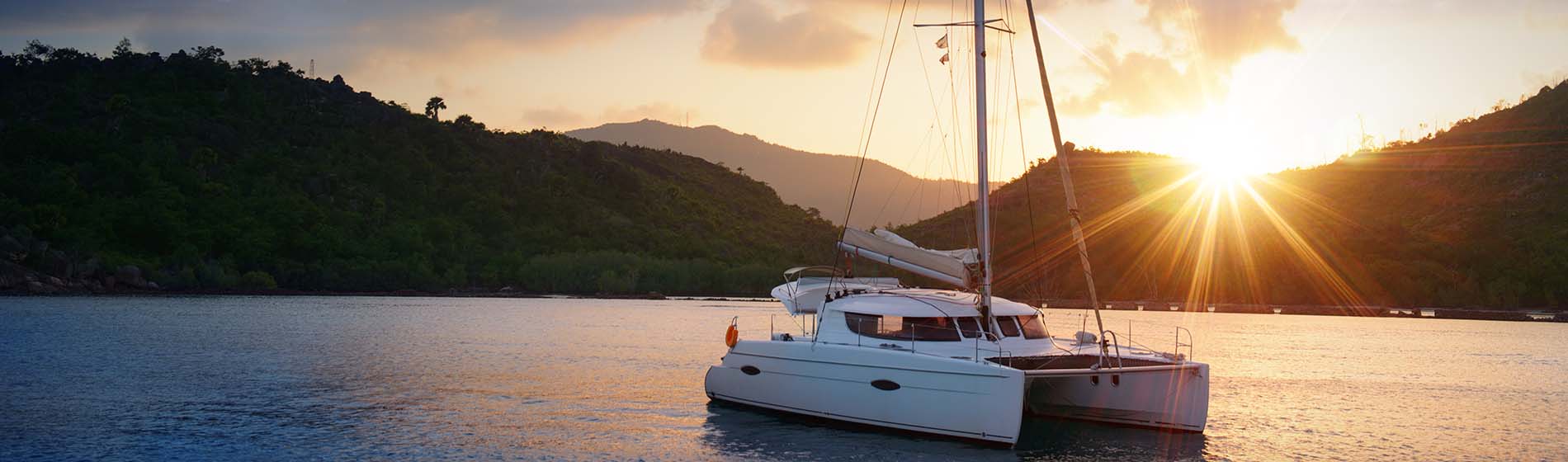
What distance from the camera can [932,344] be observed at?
20.2 meters

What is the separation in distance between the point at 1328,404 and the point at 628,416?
1747 cm

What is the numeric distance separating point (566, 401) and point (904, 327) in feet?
31.1

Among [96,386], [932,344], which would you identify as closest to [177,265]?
[96,386]

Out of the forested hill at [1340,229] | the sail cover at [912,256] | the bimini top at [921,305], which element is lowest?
the bimini top at [921,305]

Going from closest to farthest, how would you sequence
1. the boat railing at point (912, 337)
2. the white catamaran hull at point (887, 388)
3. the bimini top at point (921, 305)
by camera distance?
the white catamaran hull at point (887, 388) < the boat railing at point (912, 337) < the bimini top at point (921, 305)

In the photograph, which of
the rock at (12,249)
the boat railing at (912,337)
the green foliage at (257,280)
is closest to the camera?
the boat railing at (912,337)

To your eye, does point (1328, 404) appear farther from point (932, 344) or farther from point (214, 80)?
point (214, 80)

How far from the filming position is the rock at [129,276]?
306ft

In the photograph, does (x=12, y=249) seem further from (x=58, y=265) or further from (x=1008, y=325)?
(x=1008, y=325)

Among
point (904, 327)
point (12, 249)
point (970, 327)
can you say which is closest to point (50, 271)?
point (12, 249)

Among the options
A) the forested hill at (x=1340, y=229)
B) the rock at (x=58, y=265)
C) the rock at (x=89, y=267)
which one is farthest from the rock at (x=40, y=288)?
the forested hill at (x=1340, y=229)

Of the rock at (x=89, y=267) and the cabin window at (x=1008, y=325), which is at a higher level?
the rock at (x=89, y=267)

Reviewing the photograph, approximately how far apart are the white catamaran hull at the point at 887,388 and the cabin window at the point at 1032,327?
330cm

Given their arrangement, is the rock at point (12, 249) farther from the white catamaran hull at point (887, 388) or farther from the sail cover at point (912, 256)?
the sail cover at point (912, 256)
